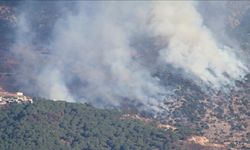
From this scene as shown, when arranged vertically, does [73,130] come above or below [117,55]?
below

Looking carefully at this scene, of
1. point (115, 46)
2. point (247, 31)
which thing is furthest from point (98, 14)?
point (247, 31)

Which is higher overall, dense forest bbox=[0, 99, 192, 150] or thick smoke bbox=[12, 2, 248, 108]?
thick smoke bbox=[12, 2, 248, 108]

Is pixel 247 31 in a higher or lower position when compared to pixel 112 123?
higher

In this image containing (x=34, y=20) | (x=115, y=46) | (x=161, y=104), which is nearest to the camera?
(x=161, y=104)

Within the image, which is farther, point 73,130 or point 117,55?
point 117,55

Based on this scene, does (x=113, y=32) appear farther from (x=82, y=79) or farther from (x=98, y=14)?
(x=82, y=79)
